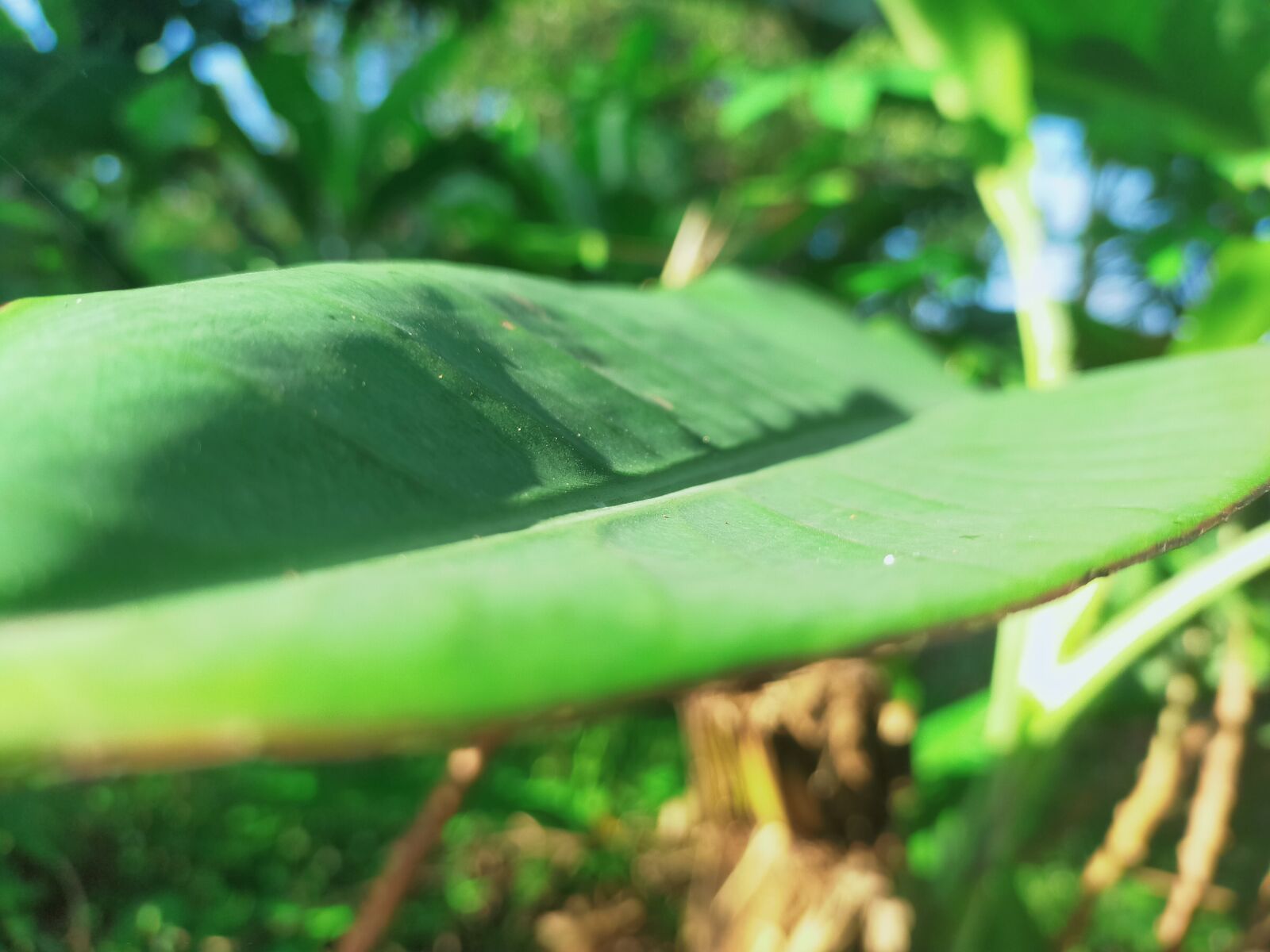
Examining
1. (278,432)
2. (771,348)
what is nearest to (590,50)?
(771,348)

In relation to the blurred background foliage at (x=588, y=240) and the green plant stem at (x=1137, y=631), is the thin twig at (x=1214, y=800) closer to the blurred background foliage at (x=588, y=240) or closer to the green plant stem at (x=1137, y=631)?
the blurred background foliage at (x=588, y=240)

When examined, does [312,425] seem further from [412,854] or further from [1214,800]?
[1214,800]

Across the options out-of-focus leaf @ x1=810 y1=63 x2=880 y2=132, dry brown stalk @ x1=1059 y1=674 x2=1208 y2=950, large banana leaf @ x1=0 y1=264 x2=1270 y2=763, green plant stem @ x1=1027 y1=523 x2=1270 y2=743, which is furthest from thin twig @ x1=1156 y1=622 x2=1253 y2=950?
out-of-focus leaf @ x1=810 y1=63 x2=880 y2=132

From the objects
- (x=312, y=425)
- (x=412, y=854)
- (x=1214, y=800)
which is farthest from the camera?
(x=1214, y=800)

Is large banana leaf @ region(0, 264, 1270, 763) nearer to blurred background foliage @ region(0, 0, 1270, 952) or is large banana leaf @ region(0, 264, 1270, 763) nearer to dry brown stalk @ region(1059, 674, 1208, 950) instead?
blurred background foliage @ region(0, 0, 1270, 952)

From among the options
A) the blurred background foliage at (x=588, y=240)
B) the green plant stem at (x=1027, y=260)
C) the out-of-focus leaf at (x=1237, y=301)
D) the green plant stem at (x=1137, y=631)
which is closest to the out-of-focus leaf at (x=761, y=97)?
the blurred background foliage at (x=588, y=240)

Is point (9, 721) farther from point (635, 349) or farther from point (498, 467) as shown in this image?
point (635, 349)

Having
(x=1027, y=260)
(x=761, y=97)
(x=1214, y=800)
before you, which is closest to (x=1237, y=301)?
(x=1027, y=260)
